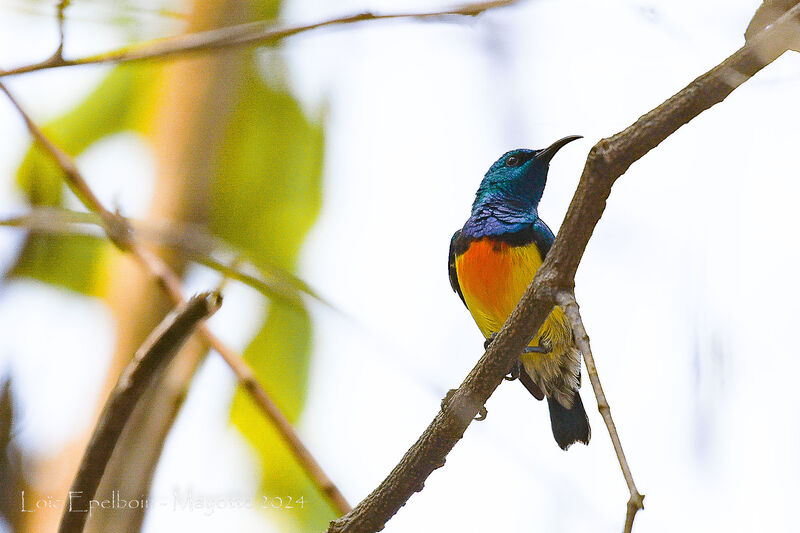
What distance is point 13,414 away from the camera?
10.3ft

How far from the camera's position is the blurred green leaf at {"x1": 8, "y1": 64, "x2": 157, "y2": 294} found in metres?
4.17

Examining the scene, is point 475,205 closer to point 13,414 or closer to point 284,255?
point 284,255

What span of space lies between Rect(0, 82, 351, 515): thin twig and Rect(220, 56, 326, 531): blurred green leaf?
996 mm

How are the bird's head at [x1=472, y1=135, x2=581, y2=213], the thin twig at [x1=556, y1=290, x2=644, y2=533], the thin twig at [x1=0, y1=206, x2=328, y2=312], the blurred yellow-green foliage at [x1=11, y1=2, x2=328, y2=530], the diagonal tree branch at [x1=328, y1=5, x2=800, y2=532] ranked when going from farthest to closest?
1. the bird's head at [x1=472, y1=135, x2=581, y2=213]
2. the blurred yellow-green foliage at [x1=11, y1=2, x2=328, y2=530]
3. the thin twig at [x1=0, y1=206, x2=328, y2=312]
4. the diagonal tree branch at [x1=328, y1=5, x2=800, y2=532]
5. the thin twig at [x1=556, y1=290, x2=644, y2=533]

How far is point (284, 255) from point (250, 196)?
1.38 feet

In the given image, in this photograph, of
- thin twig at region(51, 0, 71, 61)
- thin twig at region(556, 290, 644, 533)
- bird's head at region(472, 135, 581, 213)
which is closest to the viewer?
thin twig at region(556, 290, 644, 533)

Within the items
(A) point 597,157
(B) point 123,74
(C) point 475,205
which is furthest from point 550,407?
(B) point 123,74

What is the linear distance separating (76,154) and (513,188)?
2641 mm

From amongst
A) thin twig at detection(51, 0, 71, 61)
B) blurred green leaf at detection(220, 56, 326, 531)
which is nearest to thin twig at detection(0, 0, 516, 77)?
thin twig at detection(51, 0, 71, 61)

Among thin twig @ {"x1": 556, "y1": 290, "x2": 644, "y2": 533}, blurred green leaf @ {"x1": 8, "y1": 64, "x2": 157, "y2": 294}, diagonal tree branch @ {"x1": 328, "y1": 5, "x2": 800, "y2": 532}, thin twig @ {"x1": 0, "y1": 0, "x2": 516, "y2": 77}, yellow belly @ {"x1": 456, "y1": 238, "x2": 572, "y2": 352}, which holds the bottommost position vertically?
thin twig @ {"x1": 556, "y1": 290, "x2": 644, "y2": 533}

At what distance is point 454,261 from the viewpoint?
4.36m

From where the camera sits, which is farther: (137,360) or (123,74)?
(123,74)

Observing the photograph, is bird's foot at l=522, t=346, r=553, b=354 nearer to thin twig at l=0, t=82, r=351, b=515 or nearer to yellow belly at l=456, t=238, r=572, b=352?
yellow belly at l=456, t=238, r=572, b=352

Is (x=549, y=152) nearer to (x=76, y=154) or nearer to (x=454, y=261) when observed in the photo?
(x=454, y=261)
